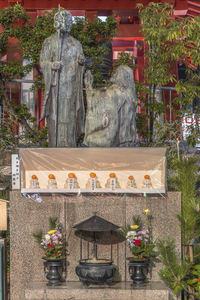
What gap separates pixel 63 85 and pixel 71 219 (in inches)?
85.1

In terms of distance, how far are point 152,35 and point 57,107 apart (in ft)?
7.96

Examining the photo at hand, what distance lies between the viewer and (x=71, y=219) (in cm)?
1084

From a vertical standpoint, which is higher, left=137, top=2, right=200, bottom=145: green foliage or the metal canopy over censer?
left=137, top=2, right=200, bottom=145: green foliage

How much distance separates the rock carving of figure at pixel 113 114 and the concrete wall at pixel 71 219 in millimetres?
1172

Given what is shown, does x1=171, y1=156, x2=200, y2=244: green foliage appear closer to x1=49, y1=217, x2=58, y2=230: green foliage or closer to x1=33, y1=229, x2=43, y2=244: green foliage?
x1=49, y1=217, x2=58, y2=230: green foliage

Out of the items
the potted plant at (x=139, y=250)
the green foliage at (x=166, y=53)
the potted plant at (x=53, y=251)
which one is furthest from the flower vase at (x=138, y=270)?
the green foliage at (x=166, y=53)

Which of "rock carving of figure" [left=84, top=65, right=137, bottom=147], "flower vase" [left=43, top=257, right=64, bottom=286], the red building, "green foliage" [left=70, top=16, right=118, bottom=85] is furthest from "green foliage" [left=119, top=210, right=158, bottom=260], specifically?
the red building

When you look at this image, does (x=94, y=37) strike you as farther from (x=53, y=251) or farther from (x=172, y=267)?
(x=172, y=267)

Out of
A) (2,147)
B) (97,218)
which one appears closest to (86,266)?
(97,218)

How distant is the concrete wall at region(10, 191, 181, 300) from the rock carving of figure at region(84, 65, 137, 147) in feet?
3.84

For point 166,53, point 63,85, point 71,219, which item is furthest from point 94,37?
point 71,219

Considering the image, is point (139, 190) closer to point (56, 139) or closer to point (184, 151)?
point (56, 139)

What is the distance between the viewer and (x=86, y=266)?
1034 cm

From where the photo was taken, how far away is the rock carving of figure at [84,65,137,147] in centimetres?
1171
